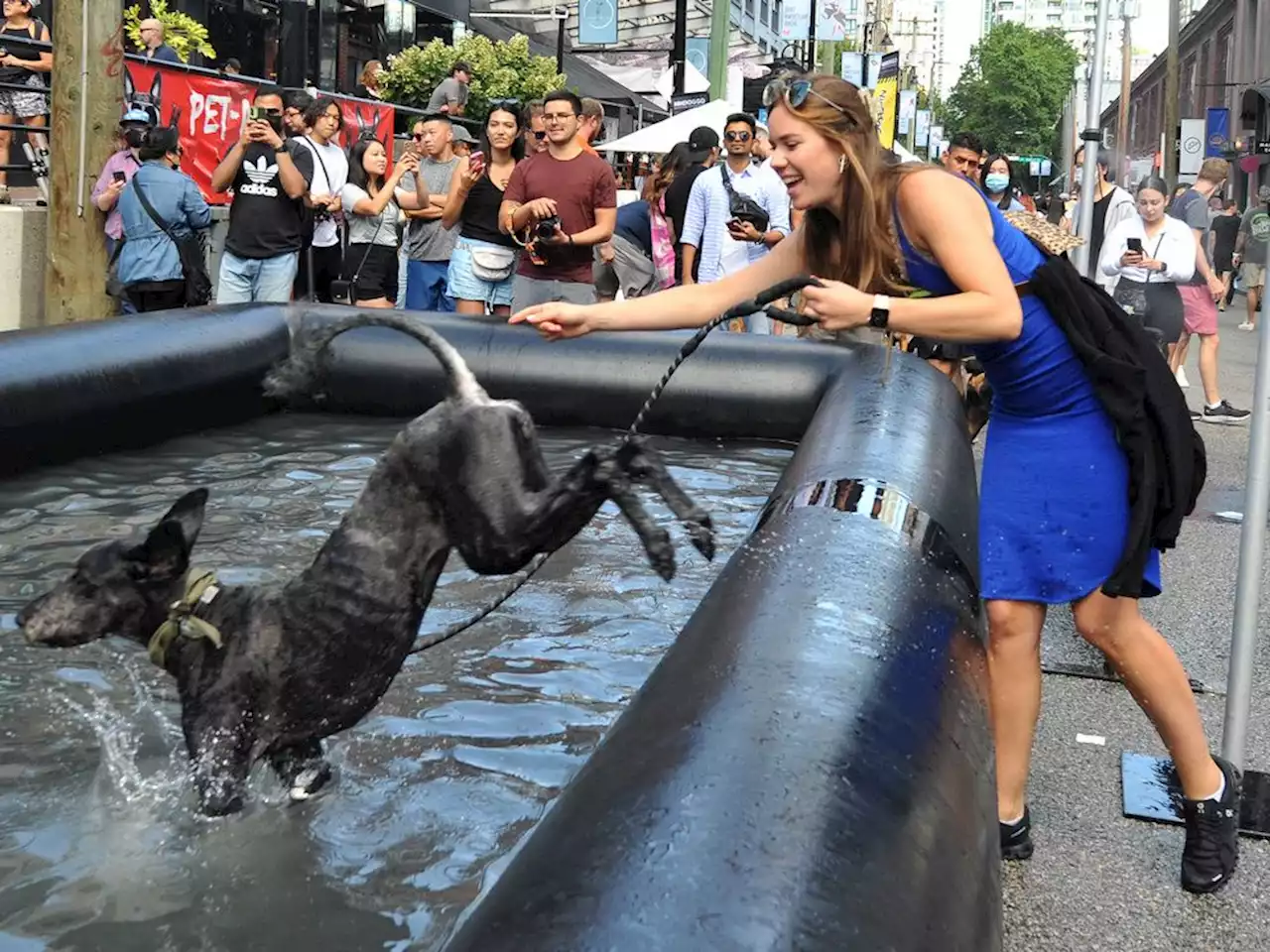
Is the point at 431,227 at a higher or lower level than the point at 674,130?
lower

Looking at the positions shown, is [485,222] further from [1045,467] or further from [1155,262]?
[1045,467]

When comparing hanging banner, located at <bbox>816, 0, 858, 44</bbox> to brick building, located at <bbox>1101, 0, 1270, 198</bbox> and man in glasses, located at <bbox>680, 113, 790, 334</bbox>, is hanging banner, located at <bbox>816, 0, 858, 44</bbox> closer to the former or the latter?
brick building, located at <bbox>1101, 0, 1270, 198</bbox>

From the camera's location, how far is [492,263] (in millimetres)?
9680

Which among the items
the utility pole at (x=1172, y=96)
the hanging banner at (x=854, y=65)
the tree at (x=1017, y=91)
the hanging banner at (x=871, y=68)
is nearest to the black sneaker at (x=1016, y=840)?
the hanging banner at (x=871, y=68)

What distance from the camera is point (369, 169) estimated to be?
11.3 metres

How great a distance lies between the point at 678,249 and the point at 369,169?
8.04 feet

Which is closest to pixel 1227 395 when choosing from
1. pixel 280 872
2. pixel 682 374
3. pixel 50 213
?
pixel 682 374

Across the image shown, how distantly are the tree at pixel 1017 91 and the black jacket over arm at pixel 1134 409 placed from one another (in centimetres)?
12498

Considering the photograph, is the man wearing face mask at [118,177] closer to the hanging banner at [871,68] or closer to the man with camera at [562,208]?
the man with camera at [562,208]

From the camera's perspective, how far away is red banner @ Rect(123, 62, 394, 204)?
12.6 m

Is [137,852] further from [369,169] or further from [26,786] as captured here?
[369,169]

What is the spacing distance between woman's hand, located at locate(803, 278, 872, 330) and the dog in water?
1.84ft

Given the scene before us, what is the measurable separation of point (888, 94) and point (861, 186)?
22712mm

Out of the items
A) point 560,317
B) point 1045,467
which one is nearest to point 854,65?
point 560,317
